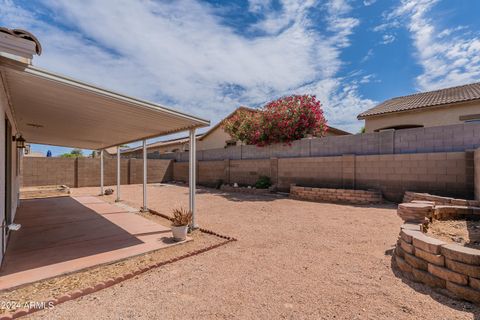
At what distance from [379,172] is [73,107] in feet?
31.2

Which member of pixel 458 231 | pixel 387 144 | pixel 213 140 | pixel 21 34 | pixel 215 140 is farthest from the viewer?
pixel 213 140

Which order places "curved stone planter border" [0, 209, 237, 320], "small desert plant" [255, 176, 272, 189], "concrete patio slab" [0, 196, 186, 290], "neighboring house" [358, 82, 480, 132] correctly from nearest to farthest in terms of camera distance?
"curved stone planter border" [0, 209, 237, 320] → "concrete patio slab" [0, 196, 186, 290] → "neighboring house" [358, 82, 480, 132] → "small desert plant" [255, 176, 272, 189]

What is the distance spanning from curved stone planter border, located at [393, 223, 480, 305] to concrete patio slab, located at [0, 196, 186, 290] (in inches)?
150

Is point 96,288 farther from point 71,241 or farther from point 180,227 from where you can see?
point 71,241

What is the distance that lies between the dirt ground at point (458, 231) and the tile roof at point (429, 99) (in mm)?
10417

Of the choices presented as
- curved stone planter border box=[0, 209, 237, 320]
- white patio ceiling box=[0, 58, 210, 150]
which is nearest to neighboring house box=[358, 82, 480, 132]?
white patio ceiling box=[0, 58, 210, 150]

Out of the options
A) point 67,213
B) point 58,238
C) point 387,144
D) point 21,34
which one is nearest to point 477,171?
point 387,144

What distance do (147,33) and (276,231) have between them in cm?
666

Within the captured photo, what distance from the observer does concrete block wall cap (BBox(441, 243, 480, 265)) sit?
2465 mm

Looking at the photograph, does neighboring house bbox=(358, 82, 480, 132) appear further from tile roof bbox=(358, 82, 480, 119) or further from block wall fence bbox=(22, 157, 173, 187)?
block wall fence bbox=(22, 157, 173, 187)

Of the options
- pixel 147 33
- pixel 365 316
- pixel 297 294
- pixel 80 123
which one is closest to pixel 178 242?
pixel 297 294

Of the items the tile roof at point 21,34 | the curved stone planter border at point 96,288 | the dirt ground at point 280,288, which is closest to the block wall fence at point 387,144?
the dirt ground at point 280,288

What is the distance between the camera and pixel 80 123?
584cm

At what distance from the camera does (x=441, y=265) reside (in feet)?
8.96
